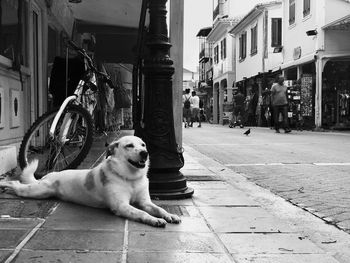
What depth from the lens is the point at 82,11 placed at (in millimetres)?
10445

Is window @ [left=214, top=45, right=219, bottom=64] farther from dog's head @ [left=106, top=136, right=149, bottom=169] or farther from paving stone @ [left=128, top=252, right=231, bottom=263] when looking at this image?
paving stone @ [left=128, top=252, right=231, bottom=263]

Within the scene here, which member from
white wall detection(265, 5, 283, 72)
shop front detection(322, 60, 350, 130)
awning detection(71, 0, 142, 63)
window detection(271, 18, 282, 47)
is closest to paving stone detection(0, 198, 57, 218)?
awning detection(71, 0, 142, 63)

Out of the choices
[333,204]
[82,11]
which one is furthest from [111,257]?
[82,11]

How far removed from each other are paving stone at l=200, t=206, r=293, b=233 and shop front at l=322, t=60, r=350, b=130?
17444mm

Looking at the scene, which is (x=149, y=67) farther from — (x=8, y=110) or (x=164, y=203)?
(x=8, y=110)

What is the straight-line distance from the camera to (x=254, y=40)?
30562mm

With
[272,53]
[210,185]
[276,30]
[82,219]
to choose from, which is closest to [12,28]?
[210,185]

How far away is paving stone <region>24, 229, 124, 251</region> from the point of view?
300 cm

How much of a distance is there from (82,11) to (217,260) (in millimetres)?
8483

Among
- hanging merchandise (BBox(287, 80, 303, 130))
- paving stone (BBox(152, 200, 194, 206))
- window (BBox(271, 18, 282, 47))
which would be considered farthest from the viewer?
window (BBox(271, 18, 282, 47))

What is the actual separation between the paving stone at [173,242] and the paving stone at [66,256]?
0.16 m

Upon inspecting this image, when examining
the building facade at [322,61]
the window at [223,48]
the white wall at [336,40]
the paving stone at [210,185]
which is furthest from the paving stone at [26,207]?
the window at [223,48]

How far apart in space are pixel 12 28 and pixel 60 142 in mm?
2408

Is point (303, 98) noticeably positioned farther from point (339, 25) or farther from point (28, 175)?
point (28, 175)
